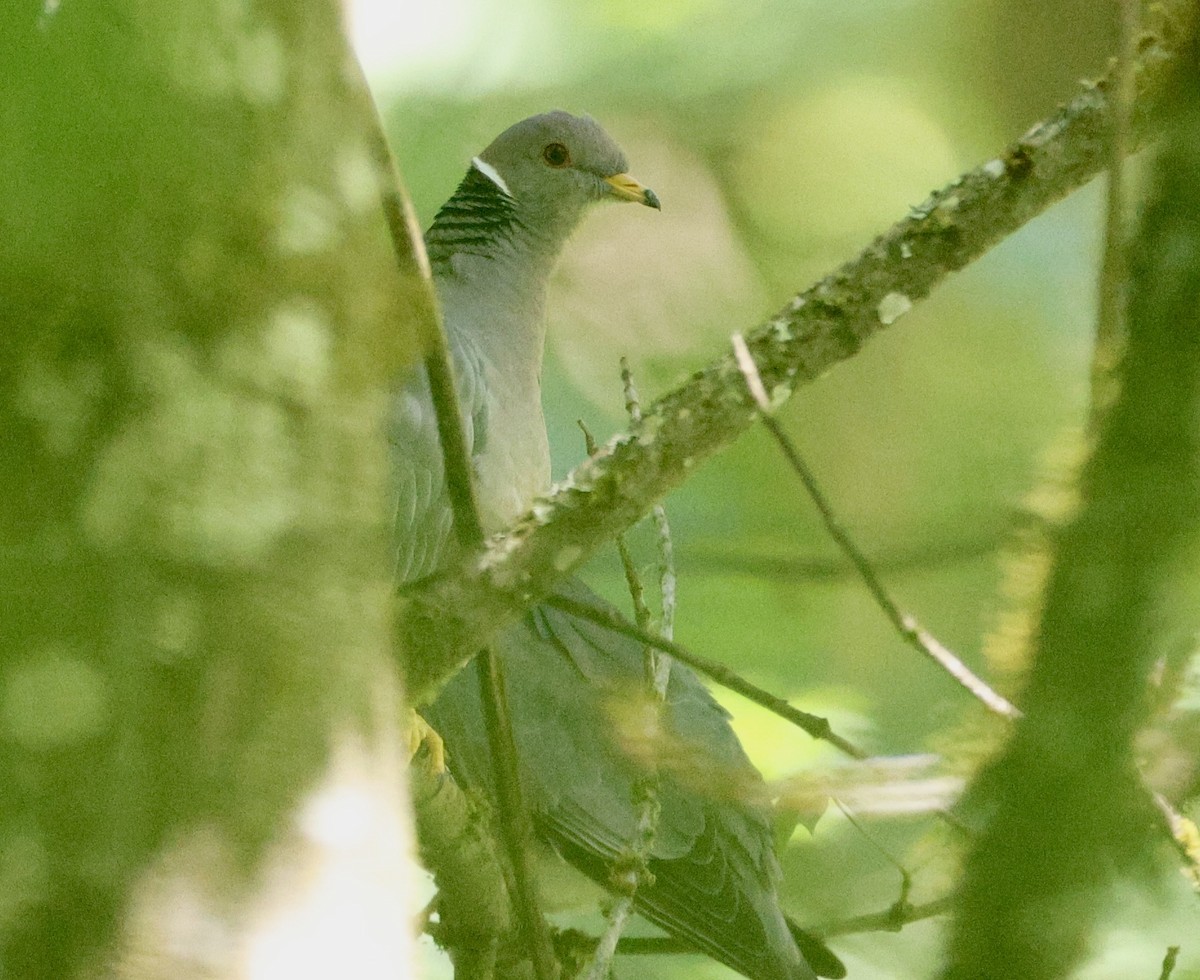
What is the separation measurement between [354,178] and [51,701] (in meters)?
0.38

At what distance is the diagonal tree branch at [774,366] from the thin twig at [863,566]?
68mm

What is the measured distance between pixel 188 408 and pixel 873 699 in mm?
2033

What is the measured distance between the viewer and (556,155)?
284 centimetres

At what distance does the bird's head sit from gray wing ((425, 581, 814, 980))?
2.60ft

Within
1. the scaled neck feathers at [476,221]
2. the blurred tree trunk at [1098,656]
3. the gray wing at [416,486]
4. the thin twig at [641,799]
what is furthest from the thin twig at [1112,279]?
the scaled neck feathers at [476,221]

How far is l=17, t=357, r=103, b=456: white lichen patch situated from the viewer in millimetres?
821

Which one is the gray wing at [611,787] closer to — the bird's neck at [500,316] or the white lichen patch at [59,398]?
the bird's neck at [500,316]

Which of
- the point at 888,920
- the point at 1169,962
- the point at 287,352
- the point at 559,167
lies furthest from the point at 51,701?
the point at 559,167

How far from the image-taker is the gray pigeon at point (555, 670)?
232 cm

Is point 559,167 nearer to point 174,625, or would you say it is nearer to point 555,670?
point 555,670

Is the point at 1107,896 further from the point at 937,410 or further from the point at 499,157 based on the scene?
the point at 937,410

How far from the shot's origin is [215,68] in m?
0.88

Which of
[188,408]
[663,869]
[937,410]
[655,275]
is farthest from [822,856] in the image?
[188,408]

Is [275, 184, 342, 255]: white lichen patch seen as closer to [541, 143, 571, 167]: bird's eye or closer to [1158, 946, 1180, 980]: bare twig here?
[1158, 946, 1180, 980]: bare twig
